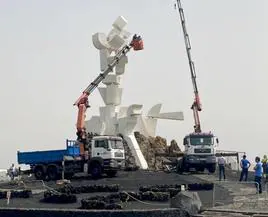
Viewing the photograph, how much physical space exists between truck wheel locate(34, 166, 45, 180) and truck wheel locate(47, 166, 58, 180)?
44 centimetres

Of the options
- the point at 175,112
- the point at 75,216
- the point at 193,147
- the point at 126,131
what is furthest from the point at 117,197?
the point at 175,112

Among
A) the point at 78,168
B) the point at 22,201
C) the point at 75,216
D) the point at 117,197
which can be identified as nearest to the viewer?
the point at 75,216

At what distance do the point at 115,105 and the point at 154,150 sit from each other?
6588 mm

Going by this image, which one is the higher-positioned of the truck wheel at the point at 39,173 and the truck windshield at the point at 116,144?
the truck windshield at the point at 116,144

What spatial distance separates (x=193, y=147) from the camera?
130ft

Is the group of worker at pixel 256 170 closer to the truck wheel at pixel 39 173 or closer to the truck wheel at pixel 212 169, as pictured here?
the truck wheel at pixel 212 169

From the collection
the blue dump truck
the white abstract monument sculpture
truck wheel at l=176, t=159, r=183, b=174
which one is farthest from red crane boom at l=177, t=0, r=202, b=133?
the blue dump truck

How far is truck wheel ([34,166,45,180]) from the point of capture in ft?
124

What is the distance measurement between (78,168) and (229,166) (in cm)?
1756

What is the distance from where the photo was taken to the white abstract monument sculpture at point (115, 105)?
49.5m

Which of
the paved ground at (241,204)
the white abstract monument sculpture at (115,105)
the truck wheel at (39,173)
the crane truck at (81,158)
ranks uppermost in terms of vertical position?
the white abstract monument sculpture at (115,105)

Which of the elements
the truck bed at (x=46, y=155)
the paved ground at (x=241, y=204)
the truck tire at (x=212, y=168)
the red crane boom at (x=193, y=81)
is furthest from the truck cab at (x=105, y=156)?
the red crane boom at (x=193, y=81)

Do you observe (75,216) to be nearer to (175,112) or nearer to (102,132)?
(102,132)

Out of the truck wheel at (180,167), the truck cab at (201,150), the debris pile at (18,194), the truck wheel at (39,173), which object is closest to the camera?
the debris pile at (18,194)
